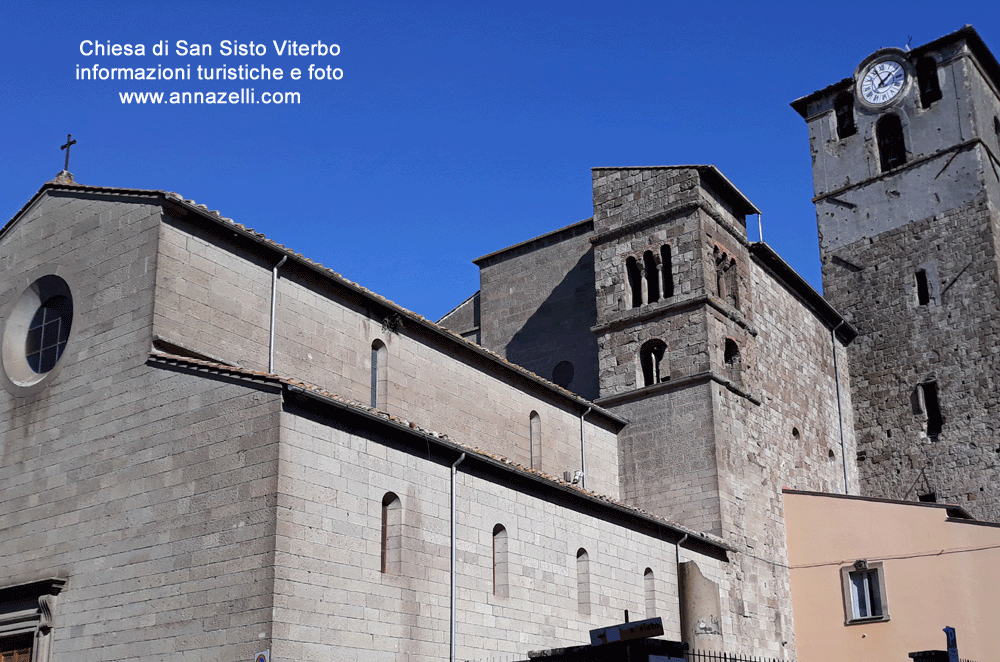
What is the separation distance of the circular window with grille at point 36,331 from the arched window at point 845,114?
94.6 ft

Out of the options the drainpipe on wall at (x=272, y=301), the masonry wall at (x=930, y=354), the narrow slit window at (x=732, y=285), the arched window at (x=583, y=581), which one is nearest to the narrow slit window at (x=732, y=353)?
the narrow slit window at (x=732, y=285)

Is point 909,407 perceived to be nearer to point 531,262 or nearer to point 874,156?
point 874,156

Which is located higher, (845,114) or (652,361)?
(845,114)

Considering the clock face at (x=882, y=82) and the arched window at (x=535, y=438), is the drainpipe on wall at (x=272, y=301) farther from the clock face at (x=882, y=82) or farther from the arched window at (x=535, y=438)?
the clock face at (x=882, y=82)

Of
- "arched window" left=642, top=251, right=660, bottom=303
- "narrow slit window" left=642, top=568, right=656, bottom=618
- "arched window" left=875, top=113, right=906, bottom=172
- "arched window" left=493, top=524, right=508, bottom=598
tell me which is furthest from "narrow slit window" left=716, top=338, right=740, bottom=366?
"arched window" left=875, top=113, right=906, bottom=172

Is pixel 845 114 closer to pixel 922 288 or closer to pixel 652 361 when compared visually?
pixel 922 288

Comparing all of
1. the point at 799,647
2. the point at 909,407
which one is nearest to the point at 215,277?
the point at 799,647

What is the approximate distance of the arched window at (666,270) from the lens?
26875mm

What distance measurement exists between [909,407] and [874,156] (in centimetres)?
899

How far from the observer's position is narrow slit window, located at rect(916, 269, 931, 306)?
34.9 metres

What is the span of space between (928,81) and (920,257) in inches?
246

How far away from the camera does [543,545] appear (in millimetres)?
19641

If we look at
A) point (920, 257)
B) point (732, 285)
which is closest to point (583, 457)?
point (732, 285)

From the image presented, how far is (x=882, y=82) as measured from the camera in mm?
37344
